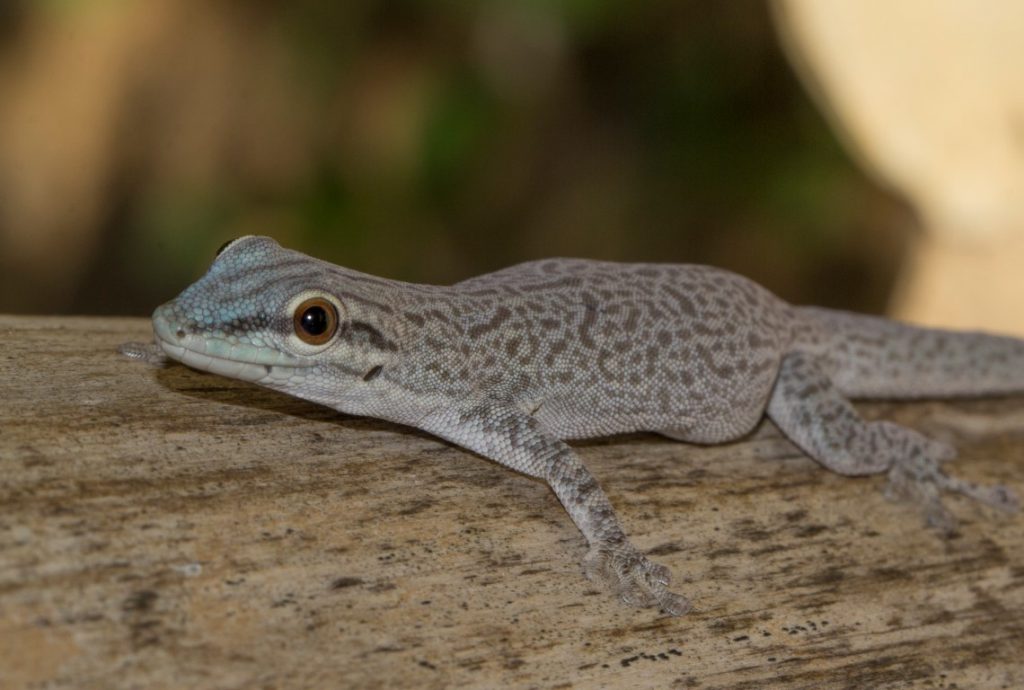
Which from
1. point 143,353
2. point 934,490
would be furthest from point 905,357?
point 143,353

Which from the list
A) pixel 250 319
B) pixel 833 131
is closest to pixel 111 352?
pixel 250 319

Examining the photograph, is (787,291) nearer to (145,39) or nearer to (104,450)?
(145,39)

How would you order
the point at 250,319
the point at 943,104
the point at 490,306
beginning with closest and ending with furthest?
the point at 250,319, the point at 490,306, the point at 943,104

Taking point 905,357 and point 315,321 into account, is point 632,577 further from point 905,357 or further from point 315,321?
point 905,357

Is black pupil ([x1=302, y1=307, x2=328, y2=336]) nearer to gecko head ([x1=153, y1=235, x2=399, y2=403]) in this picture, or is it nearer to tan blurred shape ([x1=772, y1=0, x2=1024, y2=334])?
gecko head ([x1=153, y1=235, x2=399, y2=403])

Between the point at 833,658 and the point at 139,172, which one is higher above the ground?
the point at 139,172

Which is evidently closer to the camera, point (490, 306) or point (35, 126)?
point (490, 306)

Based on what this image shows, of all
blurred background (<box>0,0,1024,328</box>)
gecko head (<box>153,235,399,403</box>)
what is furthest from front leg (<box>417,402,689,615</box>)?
blurred background (<box>0,0,1024,328</box>)
